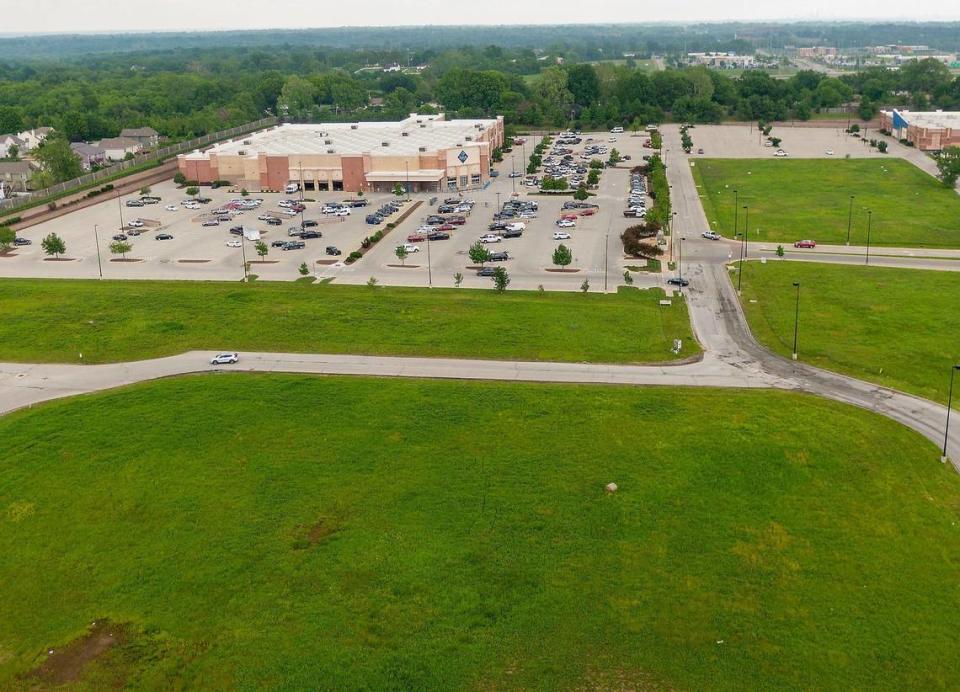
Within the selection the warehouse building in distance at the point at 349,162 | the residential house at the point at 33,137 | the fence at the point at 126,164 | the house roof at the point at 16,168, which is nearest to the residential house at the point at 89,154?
the fence at the point at 126,164

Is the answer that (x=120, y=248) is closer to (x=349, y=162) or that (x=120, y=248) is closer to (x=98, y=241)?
(x=98, y=241)

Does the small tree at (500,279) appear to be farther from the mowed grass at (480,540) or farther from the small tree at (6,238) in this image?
the small tree at (6,238)

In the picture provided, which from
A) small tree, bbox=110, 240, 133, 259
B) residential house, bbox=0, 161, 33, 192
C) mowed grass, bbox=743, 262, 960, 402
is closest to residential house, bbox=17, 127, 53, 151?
residential house, bbox=0, 161, 33, 192

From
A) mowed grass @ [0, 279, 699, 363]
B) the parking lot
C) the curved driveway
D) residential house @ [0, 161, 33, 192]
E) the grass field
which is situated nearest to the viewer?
the curved driveway

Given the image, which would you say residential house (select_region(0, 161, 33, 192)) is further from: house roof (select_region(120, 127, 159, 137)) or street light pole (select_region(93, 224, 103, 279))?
house roof (select_region(120, 127, 159, 137))

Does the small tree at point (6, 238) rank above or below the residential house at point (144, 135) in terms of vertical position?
below

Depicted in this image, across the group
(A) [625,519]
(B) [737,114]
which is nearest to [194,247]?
(A) [625,519]

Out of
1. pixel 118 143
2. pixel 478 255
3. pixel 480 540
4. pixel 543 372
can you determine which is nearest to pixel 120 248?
pixel 478 255
